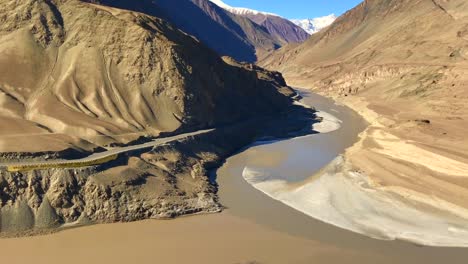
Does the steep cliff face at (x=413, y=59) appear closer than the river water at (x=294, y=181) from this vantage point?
No

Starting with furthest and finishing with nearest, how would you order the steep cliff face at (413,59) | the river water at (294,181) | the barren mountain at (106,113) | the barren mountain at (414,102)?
the steep cliff face at (413,59) < the barren mountain at (414,102) < the barren mountain at (106,113) < the river water at (294,181)

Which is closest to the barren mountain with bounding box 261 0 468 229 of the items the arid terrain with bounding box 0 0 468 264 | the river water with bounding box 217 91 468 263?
the arid terrain with bounding box 0 0 468 264

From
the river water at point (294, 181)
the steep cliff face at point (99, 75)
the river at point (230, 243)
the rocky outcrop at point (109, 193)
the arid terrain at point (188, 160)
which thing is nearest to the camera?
the river at point (230, 243)

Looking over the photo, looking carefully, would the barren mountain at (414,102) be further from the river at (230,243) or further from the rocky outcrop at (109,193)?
the rocky outcrop at (109,193)

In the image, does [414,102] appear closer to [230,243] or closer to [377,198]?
[377,198]

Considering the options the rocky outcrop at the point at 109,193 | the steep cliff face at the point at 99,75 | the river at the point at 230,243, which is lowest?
the river at the point at 230,243

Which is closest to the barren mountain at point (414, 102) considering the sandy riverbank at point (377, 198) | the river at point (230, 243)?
the sandy riverbank at point (377, 198)

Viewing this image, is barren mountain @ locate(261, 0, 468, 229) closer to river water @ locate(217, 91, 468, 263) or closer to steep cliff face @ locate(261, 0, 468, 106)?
steep cliff face @ locate(261, 0, 468, 106)
